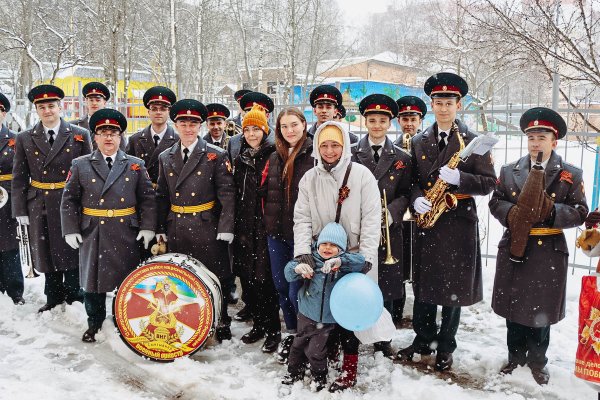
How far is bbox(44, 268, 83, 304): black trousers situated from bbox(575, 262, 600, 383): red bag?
517cm

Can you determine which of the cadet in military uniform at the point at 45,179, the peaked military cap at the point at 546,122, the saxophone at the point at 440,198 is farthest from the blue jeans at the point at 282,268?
the cadet in military uniform at the point at 45,179

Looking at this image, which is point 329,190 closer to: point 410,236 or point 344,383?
point 410,236

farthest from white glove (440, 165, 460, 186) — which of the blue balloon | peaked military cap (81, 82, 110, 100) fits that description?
peaked military cap (81, 82, 110, 100)

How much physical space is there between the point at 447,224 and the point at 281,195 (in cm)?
147

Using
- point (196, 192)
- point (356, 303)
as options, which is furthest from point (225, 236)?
point (356, 303)

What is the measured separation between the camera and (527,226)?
13.4 ft

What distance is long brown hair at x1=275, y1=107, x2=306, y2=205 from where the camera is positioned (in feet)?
15.2

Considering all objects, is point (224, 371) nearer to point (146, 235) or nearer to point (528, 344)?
point (146, 235)

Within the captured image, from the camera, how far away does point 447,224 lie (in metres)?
4.50

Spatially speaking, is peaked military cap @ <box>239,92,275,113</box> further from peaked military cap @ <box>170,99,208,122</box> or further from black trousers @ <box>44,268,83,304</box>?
black trousers @ <box>44,268,83,304</box>

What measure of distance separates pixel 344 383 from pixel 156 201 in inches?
102

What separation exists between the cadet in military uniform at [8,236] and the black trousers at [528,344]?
221 inches

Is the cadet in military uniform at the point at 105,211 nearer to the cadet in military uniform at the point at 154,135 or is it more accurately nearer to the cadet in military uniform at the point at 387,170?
the cadet in military uniform at the point at 154,135

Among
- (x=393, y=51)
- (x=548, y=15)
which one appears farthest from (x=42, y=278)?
(x=393, y=51)
